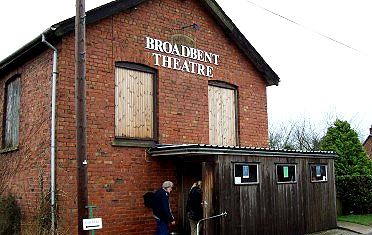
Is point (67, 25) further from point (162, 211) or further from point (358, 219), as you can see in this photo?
point (358, 219)

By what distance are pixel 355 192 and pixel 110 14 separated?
1309cm

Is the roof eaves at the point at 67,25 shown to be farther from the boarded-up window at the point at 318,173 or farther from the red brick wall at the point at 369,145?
the red brick wall at the point at 369,145

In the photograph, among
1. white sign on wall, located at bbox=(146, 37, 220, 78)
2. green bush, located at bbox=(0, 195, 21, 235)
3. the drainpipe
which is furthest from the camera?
white sign on wall, located at bbox=(146, 37, 220, 78)

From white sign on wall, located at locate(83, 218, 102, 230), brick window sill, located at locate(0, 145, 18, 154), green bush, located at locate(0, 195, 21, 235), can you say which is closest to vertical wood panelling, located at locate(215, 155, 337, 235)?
white sign on wall, located at locate(83, 218, 102, 230)

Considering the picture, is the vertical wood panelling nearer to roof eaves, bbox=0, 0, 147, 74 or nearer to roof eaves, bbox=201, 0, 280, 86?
roof eaves, bbox=201, 0, 280, 86

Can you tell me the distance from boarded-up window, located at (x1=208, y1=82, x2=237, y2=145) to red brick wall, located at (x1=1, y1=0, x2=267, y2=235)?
478 mm

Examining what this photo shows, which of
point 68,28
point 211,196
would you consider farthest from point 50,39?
point 211,196

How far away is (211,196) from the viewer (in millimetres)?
12406

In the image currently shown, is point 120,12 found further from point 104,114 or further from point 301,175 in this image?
point 301,175

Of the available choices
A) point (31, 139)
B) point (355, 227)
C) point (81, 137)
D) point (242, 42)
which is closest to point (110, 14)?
point (31, 139)

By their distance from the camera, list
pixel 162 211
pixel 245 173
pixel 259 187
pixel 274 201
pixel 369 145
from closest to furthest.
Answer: pixel 162 211 < pixel 245 173 < pixel 259 187 < pixel 274 201 < pixel 369 145

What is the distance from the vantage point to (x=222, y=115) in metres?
15.9

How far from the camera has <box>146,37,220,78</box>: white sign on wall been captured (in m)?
14.0

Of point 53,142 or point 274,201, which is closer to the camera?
point 53,142
